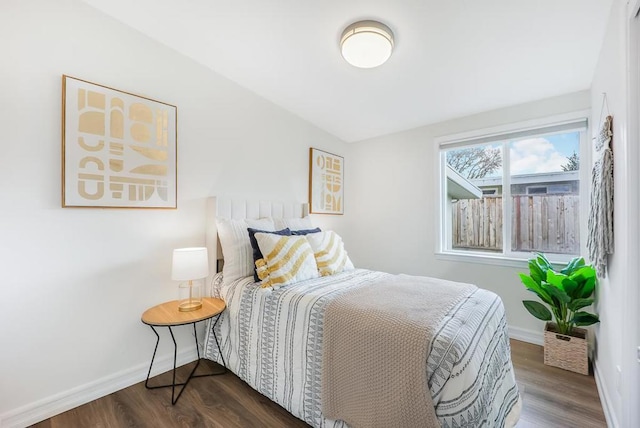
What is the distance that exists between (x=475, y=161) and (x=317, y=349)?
2.66 m

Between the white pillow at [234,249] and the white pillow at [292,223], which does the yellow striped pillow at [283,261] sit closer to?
the white pillow at [234,249]

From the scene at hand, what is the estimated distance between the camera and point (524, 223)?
2807mm

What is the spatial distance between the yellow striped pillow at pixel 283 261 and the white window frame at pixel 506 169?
5.66 ft

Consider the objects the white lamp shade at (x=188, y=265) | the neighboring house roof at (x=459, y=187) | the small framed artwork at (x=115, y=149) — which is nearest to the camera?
the small framed artwork at (x=115, y=149)

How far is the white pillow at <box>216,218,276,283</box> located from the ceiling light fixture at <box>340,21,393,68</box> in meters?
1.59

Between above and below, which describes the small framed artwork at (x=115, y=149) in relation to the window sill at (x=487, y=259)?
above

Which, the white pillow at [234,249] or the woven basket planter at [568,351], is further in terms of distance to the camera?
the white pillow at [234,249]

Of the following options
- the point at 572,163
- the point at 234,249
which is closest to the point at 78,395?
the point at 234,249

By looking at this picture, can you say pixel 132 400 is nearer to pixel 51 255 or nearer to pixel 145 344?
pixel 145 344

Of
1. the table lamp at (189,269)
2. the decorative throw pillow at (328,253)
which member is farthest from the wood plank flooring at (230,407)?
the decorative throw pillow at (328,253)

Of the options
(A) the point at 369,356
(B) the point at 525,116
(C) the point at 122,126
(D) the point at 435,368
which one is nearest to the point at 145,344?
(C) the point at 122,126

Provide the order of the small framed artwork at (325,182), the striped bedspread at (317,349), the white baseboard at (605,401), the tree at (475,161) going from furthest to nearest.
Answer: the small framed artwork at (325,182) → the tree at (475,161) → the white baseboard at (605,401) → the striped bedspread at (317,349)

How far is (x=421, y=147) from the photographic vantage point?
334 centimetres

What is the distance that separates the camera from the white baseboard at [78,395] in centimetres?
162
